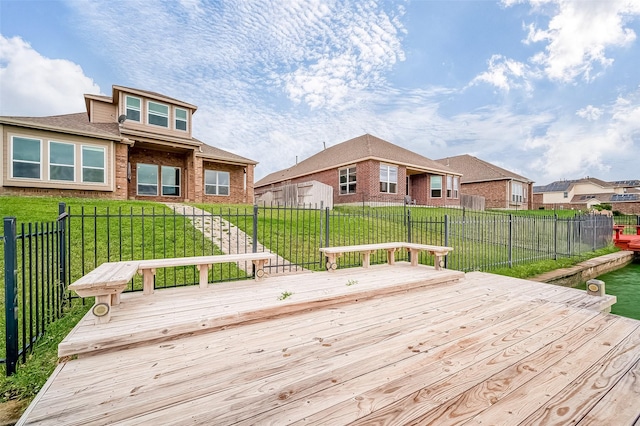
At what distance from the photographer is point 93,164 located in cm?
1348

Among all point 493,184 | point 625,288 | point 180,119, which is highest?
point 180,119

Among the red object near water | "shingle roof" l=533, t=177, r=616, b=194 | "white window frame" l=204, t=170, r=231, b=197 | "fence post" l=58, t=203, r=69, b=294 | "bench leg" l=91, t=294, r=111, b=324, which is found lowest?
the red object near water

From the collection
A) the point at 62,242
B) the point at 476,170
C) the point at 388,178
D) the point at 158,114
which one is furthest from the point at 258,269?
the point at 476,170

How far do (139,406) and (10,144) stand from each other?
16.1m

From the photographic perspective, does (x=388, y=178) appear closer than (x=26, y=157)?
No

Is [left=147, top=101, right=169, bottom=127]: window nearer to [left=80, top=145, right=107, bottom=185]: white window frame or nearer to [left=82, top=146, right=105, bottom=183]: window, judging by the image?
[left=80, top=145, right=107, bottom=185]: white window frame

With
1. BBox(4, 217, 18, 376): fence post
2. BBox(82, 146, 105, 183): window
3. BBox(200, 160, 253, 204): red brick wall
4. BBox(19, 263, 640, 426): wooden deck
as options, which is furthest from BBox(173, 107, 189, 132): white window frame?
BBox(4, 217, 18, 376): fence post

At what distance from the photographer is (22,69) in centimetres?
1555

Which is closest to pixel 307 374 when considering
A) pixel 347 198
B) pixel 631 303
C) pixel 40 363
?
pixel 40 363

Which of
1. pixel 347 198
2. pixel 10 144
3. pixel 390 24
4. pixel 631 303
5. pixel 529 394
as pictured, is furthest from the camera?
pixel 347 198

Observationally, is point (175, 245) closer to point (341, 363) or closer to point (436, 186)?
point (341, 363)

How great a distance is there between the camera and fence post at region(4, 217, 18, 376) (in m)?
2.61

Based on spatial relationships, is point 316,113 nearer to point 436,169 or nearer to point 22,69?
point 436,169

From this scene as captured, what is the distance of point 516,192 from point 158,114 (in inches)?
1404
